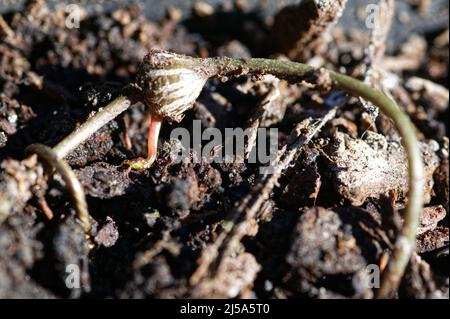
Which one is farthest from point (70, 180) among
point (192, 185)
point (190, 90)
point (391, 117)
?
point (391, 117)

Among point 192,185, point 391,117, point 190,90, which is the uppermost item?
point 190,90

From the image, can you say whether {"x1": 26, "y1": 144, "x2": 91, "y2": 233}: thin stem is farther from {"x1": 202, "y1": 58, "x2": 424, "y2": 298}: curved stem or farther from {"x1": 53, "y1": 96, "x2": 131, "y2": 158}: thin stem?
{"x1": 202, "y1": 58, "x2": 424, "y2": 298}: curved stem

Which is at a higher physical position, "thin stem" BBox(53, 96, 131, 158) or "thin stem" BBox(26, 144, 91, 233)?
"thin stem" BBox(53, 96, 131, 158)

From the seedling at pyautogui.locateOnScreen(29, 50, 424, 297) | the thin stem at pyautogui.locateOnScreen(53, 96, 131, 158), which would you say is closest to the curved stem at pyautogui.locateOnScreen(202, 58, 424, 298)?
the seedling at pyautogui.locateOnScreen(29, 50, 424, 297)

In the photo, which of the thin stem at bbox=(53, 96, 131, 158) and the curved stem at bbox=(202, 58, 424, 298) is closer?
the curved stem at bbox=(202, 58, 424, 298)

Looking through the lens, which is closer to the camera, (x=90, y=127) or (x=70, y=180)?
(x=70, y=180)

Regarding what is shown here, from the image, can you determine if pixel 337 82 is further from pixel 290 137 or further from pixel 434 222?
pixel 434 222

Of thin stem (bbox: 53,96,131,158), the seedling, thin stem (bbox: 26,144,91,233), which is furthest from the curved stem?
thin stem (bbox: 26,144,91,233)

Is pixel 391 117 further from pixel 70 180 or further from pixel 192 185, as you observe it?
pixel 70 180

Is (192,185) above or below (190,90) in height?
below
